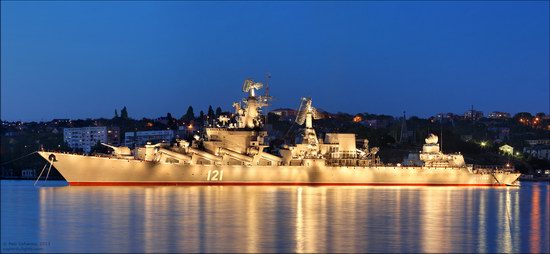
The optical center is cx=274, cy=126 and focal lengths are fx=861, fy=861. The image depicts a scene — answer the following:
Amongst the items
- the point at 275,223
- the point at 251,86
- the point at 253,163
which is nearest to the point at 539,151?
the point at 251,86

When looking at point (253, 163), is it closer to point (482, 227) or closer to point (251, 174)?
point (251, 174)

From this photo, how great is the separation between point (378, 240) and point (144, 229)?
31.4 feet

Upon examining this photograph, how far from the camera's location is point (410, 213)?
1756 inches

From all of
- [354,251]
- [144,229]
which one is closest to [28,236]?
[144,229]

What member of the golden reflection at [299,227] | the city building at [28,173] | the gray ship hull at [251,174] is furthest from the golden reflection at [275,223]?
the city building at [28,173]

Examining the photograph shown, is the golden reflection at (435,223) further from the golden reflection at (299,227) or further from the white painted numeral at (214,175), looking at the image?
the white painted numeral at (214,175)

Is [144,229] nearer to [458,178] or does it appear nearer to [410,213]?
[410,213]

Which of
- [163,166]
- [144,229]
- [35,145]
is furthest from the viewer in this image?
[35,145]

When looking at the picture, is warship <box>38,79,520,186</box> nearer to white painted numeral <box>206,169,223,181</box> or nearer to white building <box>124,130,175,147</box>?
white painted numeral <box>206,169,223,181</box>

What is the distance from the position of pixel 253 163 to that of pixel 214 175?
3678mm

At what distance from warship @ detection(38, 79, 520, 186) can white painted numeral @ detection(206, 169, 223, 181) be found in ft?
0.22

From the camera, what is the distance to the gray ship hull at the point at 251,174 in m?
67.4

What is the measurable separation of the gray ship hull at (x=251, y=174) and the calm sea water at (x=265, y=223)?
10513 millimetres

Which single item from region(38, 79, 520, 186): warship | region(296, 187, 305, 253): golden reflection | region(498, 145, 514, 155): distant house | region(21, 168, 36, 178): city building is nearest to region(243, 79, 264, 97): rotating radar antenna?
region(38, 79, 520, 186): warship
